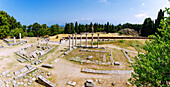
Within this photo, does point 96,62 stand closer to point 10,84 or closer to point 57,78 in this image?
point 57,78

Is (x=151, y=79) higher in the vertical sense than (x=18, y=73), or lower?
higher

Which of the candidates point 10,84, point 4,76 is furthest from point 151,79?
point 4,76

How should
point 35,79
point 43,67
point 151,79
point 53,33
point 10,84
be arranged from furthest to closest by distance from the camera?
point 53,33 < point 43,67 < point 35,79 < point 10,84 < point 151,79

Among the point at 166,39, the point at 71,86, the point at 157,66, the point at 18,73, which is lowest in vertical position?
the point at 71,86

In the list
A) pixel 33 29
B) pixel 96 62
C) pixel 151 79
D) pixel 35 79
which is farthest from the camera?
pixel 33 29

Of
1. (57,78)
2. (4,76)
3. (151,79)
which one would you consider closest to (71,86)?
(57,78)

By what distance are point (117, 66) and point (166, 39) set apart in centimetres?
1045

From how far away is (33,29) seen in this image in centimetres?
5322

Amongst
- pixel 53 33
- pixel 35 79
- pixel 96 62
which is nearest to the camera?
pixel 35 79

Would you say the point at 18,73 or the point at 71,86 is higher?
the point at 18,73

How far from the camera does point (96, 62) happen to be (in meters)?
15.7

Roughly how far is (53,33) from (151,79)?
58.0 m

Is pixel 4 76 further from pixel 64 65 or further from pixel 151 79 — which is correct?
pixel 151 79

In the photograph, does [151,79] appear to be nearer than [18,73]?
Yes
